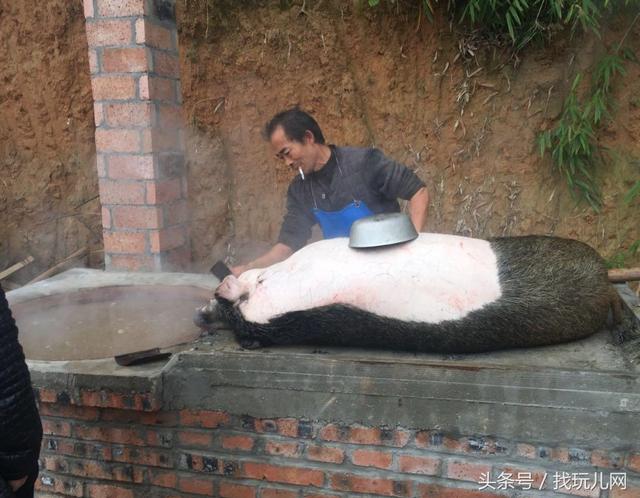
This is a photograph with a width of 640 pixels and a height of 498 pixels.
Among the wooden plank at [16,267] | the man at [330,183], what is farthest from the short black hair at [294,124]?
the wooden plank at [16,267]

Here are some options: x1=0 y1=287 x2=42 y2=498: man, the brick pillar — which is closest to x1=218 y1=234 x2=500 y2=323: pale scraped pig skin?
x1=0 y1=287 x2=42 y2=498: man

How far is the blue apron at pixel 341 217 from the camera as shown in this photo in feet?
10.5

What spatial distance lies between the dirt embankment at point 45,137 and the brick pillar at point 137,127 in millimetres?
1958

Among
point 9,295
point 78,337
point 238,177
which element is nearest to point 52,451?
point 78,337

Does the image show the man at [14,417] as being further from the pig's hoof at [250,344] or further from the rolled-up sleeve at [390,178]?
the rolled-up sleeve at [390,178]

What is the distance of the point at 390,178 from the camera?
315 cm

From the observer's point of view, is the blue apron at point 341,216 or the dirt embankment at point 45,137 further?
the dirt embankment at point 45,137

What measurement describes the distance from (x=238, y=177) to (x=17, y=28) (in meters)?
2.75

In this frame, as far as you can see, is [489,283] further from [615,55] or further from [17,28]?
[17,28]

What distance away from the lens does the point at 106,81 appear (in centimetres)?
343

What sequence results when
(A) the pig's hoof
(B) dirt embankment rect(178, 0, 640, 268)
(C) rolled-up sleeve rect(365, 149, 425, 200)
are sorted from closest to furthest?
1. (A) the pig's hoof
2. (C) rolled-up sleeve rect(365, 149, 425, 200)
3. (B) dirt embankment rect(178, 0, 640, 268)

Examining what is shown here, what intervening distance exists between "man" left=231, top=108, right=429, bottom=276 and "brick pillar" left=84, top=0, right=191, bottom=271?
33.8 inches

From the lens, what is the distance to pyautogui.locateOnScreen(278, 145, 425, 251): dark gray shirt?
3146 millimetres

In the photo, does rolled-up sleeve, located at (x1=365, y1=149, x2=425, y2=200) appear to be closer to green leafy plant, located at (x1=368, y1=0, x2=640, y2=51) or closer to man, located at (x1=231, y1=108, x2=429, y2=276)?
man, located at (x1=231, y1=108, x2=429, y2=276)
